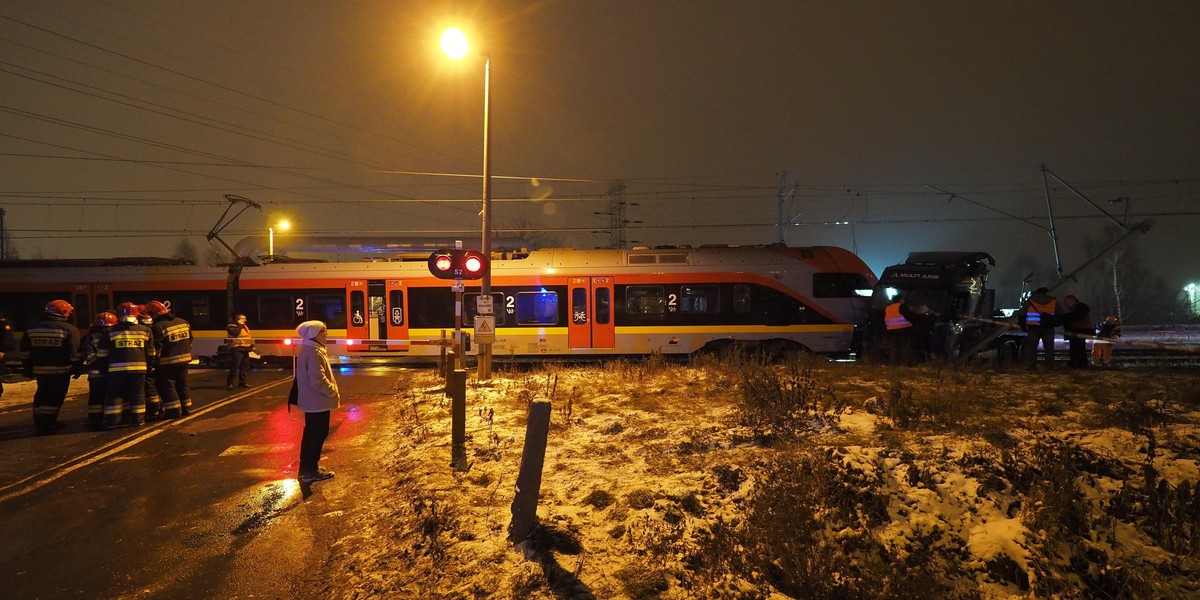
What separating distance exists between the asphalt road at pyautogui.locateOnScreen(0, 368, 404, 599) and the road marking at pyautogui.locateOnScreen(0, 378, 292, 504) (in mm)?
23

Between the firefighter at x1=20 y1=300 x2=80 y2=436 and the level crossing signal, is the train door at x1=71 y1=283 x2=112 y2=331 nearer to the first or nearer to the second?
the firefighter at x1=20 y1=300 x2=80 y2=436

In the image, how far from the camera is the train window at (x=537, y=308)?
15242mm

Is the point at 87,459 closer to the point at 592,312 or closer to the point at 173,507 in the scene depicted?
the point at 173,507

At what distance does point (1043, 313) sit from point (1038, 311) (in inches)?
3.4

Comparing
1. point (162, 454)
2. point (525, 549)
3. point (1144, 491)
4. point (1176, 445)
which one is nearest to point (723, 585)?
point (525, 549)

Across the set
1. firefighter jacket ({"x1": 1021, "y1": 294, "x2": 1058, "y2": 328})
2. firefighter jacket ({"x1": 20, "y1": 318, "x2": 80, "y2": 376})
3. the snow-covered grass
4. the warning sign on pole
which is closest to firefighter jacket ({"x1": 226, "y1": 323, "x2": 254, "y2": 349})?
firefighter jacket ({"x1": 20, "y1": 318, "x2": 80, "y2": 376})

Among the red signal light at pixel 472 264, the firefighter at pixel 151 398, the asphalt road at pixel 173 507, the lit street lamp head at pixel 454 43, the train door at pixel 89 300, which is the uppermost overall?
the lit street lamp head at pixel 454 43

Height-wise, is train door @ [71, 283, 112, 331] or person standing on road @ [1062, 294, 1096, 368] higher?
train door @ [71, 283, 112, 331]

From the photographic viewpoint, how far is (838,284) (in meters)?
14.5

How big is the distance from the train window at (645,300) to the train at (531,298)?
0.03 meters

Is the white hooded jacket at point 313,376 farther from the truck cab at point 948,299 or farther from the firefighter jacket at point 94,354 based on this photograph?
the truck cab at point 948,299

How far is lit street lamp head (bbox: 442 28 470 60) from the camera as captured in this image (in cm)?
1082

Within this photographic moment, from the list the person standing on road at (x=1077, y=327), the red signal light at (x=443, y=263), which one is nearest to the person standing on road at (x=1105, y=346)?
the person standing on road at (x=1077, y=327)

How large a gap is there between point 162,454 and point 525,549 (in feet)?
18.5
